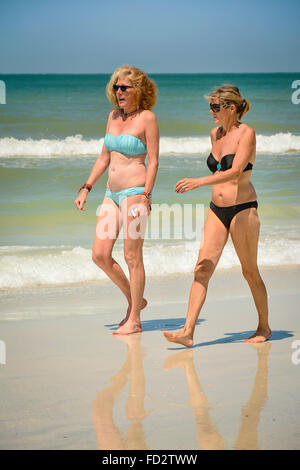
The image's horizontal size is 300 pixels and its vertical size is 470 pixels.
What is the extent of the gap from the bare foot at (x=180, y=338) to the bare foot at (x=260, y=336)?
0.40 metres

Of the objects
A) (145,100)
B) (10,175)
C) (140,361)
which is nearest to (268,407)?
(140,361)

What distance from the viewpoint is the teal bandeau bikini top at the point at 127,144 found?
4.64 metres

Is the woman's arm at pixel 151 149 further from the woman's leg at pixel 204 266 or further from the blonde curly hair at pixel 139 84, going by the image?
the woman's leg at pixel 204 266

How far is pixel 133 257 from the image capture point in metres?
4.77

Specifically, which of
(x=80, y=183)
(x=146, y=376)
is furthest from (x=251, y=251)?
(x=80, y=183)

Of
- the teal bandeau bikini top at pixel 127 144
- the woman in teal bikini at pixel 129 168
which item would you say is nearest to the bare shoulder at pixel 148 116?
the woman in teal bikini at pixel 129 168

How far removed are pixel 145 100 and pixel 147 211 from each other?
776 mm

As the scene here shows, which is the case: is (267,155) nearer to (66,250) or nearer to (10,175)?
(10,175)

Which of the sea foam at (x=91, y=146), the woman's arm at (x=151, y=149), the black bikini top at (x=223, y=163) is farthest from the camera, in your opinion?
the sea foam at (x=91, y=146)

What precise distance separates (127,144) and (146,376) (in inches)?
64.6

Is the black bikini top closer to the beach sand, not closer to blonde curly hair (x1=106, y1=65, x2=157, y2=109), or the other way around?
blonde curly hair (x1=106, y1=65, x2=157, y2=109)

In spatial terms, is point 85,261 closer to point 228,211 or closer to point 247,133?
point 228,211

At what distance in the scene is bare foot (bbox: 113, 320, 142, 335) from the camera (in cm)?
471

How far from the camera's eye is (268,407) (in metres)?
3.37
